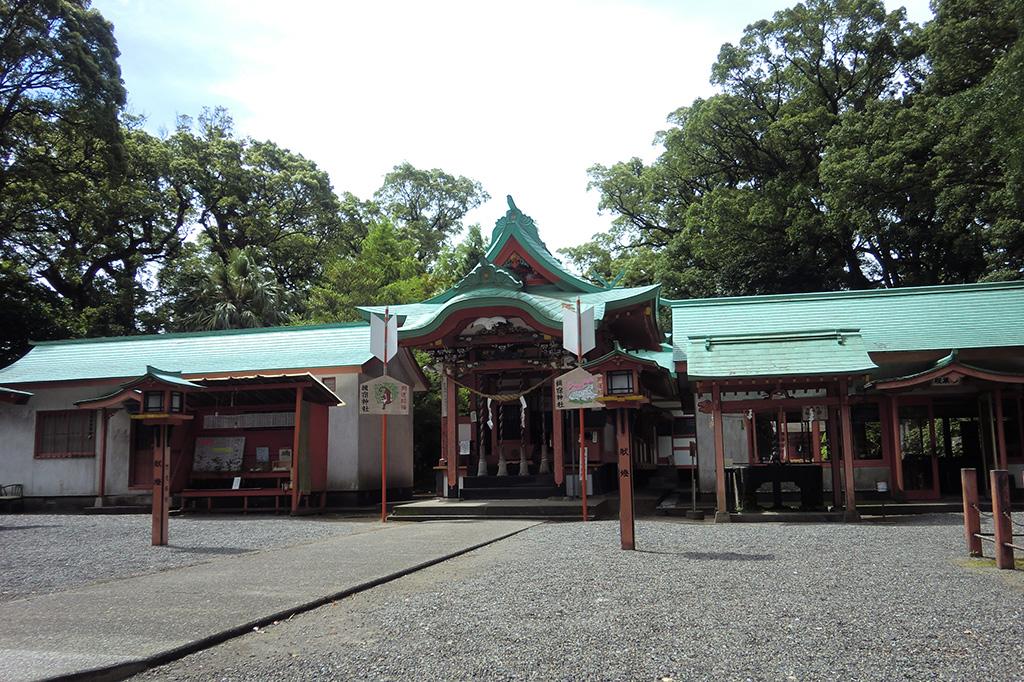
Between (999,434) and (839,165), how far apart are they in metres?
13.0

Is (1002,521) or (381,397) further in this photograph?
(381,397)

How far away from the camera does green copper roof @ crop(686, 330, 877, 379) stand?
13594mm

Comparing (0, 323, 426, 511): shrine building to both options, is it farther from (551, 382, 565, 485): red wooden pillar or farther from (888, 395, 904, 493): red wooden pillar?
(888, 395, 904, 493): red wooden pillar

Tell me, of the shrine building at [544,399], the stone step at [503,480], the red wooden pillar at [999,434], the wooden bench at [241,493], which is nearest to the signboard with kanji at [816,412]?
the shrine building at [544,399]

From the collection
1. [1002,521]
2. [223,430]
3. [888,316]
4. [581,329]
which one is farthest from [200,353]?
Answer: [1002,521]

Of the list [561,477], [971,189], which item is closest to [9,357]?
[561,477]

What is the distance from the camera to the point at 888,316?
60.1ft

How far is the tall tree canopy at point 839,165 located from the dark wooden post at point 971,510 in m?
15.7

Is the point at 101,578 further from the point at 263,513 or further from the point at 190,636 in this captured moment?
the point at 263,513

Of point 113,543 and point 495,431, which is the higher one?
point 495,431

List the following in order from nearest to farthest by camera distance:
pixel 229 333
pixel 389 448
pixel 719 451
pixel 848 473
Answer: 1. pixel 848 473
2. pixel 719 451
3. pixel 389 448
4. pixel 229 333

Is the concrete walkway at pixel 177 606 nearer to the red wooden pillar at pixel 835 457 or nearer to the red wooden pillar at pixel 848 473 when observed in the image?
the red wooden pillar at pixel 848 473

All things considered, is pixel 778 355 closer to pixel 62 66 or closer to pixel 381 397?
pixel 381 397

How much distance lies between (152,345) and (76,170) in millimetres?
11237
